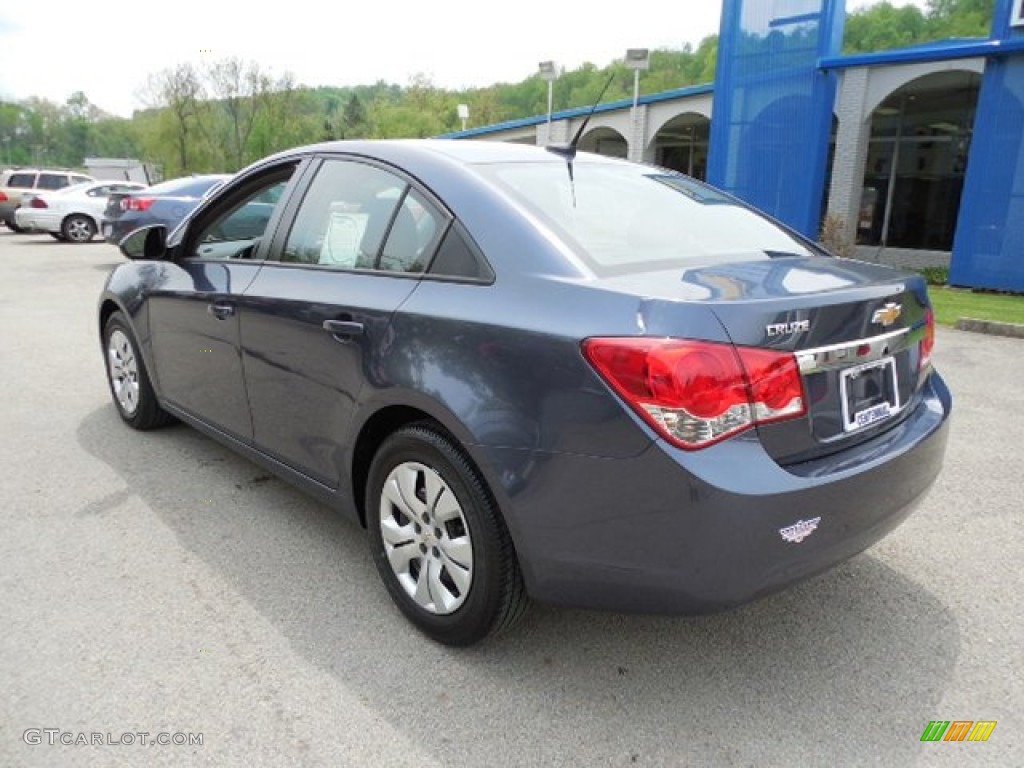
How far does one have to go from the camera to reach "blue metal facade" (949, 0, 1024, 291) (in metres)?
11.4

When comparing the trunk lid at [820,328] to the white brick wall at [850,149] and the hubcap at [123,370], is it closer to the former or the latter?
the hubcap at [123,370]

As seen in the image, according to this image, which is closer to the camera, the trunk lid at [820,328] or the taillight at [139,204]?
the trunk lid at [820,328]

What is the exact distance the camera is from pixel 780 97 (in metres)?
13.8

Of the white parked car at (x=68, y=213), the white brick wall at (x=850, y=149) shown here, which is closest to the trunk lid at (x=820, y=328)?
the white brick wall at (x=850, y=149)

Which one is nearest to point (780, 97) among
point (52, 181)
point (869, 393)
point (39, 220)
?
point (869, 393)

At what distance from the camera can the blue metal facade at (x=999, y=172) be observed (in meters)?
11.4

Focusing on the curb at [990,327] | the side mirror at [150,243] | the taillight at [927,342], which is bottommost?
the curb at [990,327]

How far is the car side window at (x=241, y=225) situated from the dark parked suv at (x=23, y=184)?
2104 centimetres

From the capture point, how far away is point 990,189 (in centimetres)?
1166

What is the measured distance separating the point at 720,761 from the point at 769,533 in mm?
646

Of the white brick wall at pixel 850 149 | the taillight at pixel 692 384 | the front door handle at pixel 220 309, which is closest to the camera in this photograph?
the taillight at pixel 692 384

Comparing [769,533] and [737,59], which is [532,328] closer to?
[769,533]

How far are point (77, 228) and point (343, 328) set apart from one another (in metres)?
20.0
